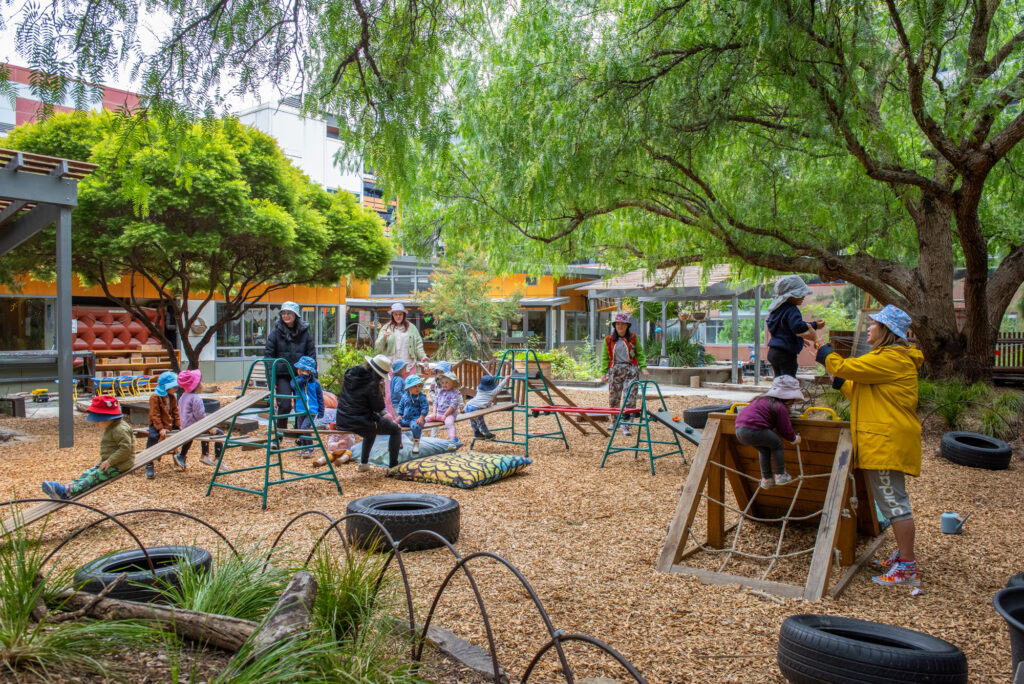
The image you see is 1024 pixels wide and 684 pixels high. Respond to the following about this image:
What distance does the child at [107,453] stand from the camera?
18.0 feet

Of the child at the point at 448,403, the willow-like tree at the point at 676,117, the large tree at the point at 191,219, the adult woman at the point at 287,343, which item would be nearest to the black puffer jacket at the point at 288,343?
the adult woman at the point at 287,343

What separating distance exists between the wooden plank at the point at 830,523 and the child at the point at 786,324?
716 mm

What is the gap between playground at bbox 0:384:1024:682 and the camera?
11.0ft

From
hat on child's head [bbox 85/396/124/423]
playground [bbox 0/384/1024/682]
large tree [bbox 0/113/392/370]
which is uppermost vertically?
large tree [bbox 0/113/392/370]

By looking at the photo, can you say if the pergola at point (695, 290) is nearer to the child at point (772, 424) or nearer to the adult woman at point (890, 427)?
the child at point (772, 424)

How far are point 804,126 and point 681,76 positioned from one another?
66.0 inches

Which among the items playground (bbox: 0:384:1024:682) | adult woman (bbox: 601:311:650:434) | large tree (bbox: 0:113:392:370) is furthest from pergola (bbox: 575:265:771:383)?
playground (bbox: 0:384:1024:682)

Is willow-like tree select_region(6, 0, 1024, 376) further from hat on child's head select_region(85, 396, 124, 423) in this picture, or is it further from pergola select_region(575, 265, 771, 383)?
pergola select_region(575, 265, 771, 383)

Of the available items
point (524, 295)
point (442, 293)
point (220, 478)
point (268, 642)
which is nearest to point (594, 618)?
point (268, 642)

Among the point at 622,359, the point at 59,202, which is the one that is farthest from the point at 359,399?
the point at 59,202

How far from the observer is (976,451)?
754cm

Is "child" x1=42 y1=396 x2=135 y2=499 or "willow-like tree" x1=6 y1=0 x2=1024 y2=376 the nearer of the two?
"willow-like tree" x1=6 y1=0 x2=1024 y2=376

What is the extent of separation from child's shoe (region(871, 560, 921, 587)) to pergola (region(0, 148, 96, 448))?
929 cm

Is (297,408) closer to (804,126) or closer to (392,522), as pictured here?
(392,522)
